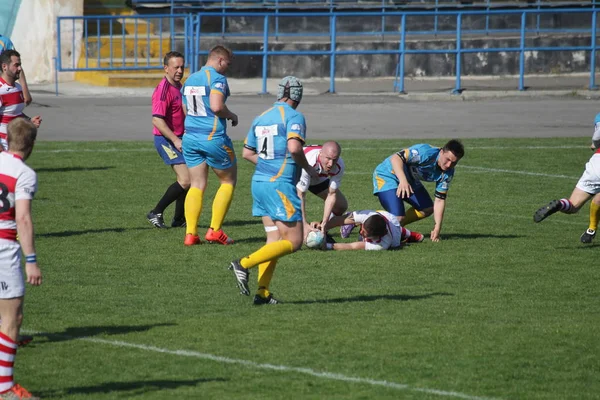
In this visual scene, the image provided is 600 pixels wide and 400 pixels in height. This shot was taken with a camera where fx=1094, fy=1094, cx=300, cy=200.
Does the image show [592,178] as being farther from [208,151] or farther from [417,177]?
[208,151]

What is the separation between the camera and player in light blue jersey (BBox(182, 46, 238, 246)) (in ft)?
39.0

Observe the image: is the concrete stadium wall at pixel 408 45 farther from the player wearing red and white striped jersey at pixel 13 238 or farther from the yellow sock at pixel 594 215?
the player wearing red and white striped jersey at pixel 13 238

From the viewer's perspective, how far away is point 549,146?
21750 millimetres

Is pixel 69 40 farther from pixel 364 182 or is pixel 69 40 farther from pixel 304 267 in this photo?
pixel 304 267

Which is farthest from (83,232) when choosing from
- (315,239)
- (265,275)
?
(265,275)

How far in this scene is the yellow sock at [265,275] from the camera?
30.4 ft

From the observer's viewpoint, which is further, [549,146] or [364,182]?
[549,146]

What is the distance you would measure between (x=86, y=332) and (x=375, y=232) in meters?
4.37

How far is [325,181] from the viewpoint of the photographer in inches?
500

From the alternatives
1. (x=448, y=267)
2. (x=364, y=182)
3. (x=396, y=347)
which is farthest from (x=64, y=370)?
(x=364, y=182)

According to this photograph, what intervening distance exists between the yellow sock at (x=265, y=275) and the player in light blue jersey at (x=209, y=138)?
2.97 m

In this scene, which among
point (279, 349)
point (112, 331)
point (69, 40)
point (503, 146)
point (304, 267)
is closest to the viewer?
point (279, 349)

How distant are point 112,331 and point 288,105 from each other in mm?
2444

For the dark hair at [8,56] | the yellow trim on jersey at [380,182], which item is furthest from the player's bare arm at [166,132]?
the yellow trim on jersey at [380,182]
